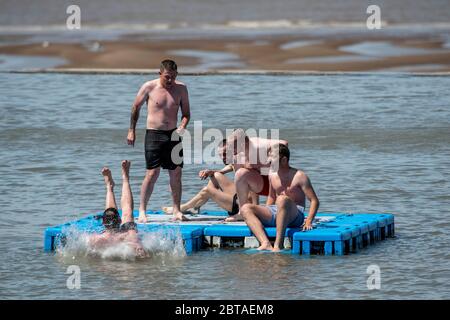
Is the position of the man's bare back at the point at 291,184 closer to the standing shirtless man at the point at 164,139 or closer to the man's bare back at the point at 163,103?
the standing shirtless man at the point at 164,139

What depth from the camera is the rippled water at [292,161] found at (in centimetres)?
1130

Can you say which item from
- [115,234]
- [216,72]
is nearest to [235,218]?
[115,234]

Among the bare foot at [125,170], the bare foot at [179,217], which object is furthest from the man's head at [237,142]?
the bare foot at [125,170]

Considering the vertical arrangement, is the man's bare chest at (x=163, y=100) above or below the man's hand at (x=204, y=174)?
above

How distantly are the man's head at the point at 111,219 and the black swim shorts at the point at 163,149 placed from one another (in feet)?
3.51

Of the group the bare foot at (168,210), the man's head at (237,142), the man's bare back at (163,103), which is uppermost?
the man's bare back at (163,103)

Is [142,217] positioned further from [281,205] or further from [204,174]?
[281,205]

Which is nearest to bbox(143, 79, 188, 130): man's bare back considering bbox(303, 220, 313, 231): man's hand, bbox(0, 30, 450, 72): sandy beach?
bbox(303, 220, 313, 231): man's hand

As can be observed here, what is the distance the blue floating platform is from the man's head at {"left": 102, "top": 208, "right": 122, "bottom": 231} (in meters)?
0.26

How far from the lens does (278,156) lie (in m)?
12.4

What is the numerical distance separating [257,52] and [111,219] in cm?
2077

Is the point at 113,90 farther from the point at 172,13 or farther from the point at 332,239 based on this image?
the point at 172,13
